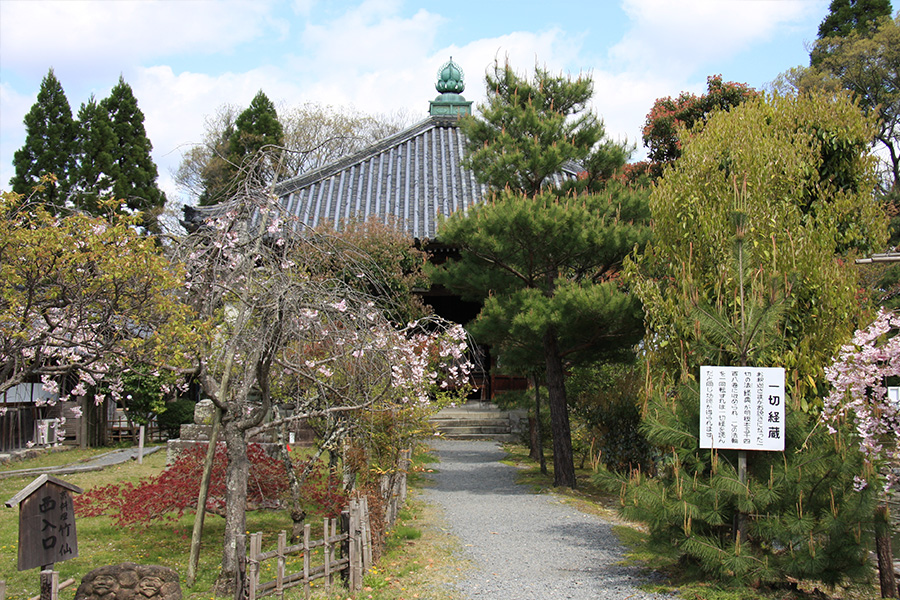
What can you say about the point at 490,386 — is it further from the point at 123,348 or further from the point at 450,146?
the point at 123,348

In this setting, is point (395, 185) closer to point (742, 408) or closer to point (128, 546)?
point (128, 546)

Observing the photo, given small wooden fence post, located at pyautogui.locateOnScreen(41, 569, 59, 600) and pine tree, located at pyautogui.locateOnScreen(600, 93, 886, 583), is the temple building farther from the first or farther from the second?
small wooden fence post, located at pyautogui.locateOnScreen(41, 569, 59, 600)

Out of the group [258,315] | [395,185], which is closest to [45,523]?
[258,315]

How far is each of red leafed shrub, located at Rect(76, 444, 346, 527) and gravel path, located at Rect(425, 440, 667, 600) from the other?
1800 mm

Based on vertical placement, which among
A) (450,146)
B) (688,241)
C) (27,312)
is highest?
(450,146)

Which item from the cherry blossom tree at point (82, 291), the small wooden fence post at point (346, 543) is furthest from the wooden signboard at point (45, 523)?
the small wooden fence post at point (346, 543)

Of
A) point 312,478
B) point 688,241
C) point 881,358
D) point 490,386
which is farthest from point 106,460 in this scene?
point 881,358

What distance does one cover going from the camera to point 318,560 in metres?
7.47

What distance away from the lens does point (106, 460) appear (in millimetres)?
14273

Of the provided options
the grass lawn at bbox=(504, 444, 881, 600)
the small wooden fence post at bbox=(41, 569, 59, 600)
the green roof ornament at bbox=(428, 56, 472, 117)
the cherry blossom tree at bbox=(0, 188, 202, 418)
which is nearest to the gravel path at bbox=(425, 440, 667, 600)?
the grass lawn at bbox=(504, 444, 881, 600)

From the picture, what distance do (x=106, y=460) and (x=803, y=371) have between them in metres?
12.9

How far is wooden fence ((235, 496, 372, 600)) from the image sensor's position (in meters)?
5.73

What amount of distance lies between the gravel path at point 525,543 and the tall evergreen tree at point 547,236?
55.3 inches

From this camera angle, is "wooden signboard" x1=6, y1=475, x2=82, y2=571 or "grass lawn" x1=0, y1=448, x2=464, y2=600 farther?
"grass lawn" x1=0, y1=448, x2=464, y2=600
